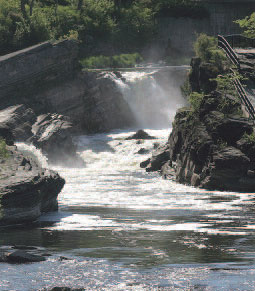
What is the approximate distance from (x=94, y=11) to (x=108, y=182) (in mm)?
52546

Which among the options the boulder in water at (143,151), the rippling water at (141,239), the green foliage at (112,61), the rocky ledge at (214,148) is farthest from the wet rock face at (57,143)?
the green foliage at (112,61)

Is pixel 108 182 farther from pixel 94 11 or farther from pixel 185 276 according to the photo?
pixel 94 11

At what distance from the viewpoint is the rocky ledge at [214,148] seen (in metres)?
44.3

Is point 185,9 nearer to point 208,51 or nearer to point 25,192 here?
point 208,51

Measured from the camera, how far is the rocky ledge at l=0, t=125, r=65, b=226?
31.9 m

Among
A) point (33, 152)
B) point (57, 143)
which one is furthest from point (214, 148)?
point (57, 143)

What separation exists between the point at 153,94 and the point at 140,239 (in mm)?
53548

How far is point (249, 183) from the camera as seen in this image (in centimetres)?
4384

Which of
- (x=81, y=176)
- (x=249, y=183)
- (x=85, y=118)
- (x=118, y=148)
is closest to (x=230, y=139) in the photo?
(x=249, y=183)

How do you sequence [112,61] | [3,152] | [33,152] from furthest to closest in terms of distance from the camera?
[112,61]
[33,152]
[3,152]

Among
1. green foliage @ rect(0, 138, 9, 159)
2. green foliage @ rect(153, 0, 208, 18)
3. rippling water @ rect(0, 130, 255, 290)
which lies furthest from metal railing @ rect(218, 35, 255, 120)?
green foliage @ rect(153, 0, 208, 18)

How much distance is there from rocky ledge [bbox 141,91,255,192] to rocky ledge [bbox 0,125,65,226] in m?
11.1

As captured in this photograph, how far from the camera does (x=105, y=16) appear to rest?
100938 millimetres

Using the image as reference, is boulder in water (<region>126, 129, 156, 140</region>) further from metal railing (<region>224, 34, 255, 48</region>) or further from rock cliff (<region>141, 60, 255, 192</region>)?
rock cliff (<region>141, 60, 255, 192</region>)
